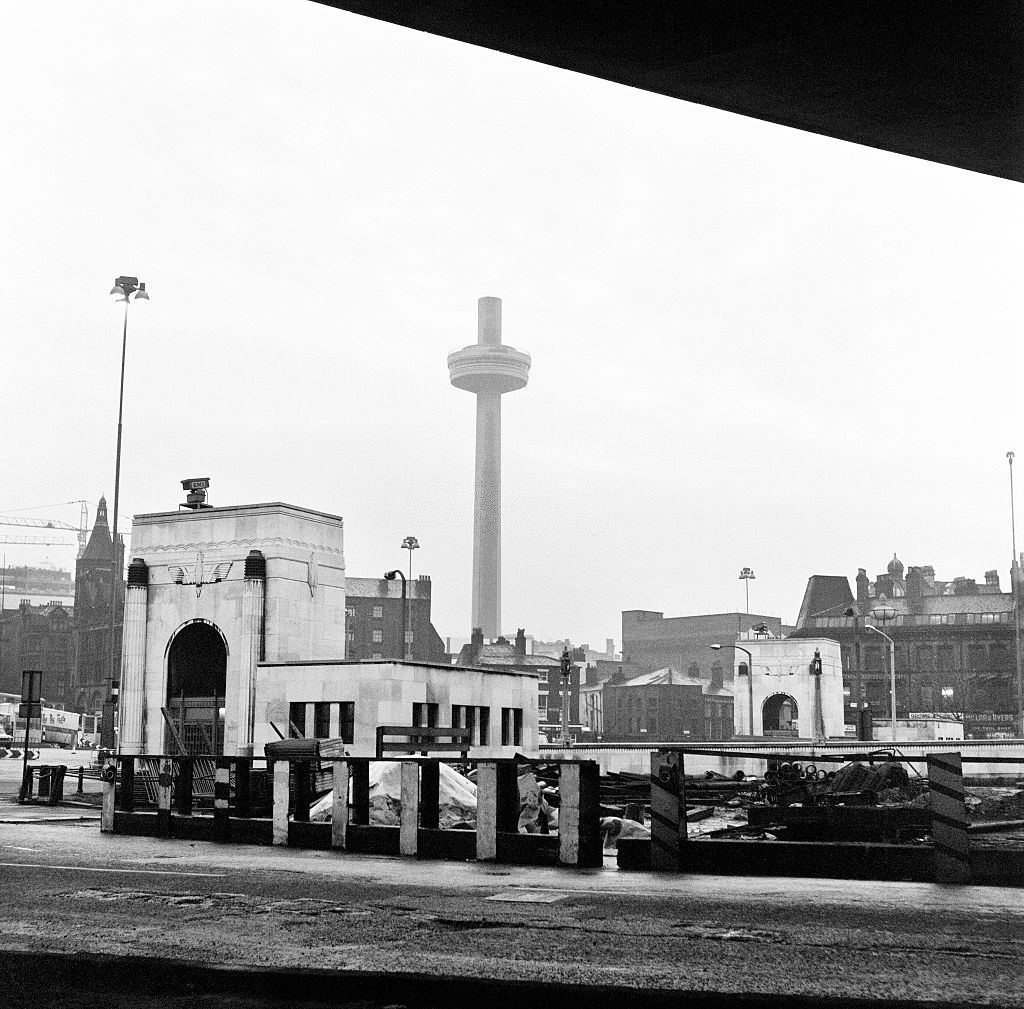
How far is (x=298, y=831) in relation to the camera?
19.0m

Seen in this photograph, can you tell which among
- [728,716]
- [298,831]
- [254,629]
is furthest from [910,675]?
[298,831]

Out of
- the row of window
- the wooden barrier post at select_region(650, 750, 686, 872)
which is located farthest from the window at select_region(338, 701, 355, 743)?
the wooden barrier post at select_region(650, 750, 686, 872)

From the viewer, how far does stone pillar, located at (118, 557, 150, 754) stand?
42125 millimetres

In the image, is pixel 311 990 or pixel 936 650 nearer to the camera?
pixel 311 990

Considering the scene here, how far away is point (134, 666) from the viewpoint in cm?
4234

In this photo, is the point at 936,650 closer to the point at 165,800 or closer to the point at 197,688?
the point at 197,688

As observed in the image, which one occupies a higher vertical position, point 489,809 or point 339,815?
point 489,809

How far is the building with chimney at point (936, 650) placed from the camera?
121438 millimetres

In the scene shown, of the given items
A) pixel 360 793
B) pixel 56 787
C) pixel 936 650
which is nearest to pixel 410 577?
pixel 936 650

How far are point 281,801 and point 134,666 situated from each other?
81.9 ft

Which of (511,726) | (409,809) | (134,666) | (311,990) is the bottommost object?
(311,990)

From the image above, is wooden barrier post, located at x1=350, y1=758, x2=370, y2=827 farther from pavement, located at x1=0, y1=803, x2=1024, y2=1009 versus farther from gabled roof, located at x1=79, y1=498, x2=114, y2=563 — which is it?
gabled roof, located at x1=79, y1=498, x2=114, y2=563

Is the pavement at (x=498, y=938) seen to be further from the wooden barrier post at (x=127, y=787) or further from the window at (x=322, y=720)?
the window at (x=322, y=720)

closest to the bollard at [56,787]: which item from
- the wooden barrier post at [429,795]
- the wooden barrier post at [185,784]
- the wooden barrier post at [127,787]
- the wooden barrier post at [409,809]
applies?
the wooden barrier post at [127,787]
